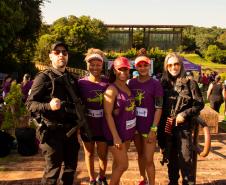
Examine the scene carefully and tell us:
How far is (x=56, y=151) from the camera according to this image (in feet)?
12.4

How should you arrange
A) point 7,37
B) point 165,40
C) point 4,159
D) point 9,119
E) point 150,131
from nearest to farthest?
point 150,131 → point 4,159 → point 9,119 → point 7,37 → point 165,40

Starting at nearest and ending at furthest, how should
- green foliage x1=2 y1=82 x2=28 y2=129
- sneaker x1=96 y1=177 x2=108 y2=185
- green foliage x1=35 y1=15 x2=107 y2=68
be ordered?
sneaker x1=96 y1=177 x2=108 y2=185 → green foliage x1=2 y1=82 x2=28 y2=129 → green foliage x1=35 y1=15 x2=107 y2=68

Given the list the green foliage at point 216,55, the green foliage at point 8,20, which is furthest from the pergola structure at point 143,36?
the green foliage at point 8,20

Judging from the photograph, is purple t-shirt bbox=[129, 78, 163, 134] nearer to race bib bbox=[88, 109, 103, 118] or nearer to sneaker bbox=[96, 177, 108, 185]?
race bib bbox=[88, 109, 103, 118]

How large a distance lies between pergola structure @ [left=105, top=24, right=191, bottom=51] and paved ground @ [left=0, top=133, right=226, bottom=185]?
→ 65465mm

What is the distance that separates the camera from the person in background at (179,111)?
4.16 meters

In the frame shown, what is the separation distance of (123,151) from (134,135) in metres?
0.38

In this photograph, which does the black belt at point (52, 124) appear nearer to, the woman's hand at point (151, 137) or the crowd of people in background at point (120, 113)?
the crowd of people in background at point (120, 113)

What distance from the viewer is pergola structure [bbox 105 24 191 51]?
248ft

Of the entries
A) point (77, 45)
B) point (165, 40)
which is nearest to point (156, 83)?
point (77, 45)

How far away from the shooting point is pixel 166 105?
171 inches

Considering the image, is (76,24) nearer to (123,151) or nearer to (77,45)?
(77,45)

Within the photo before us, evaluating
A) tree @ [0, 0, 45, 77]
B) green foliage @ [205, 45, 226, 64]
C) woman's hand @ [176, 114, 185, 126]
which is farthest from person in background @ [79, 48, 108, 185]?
green foliage @ [205, 45, 226, 64]

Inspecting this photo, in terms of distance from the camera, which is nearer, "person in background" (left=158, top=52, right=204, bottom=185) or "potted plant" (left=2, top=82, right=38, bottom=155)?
"person in background" (left=158, top=52, right=204, bottom=185)
